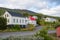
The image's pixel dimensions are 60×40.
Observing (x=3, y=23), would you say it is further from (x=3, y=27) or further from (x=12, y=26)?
(x=12, y=26)

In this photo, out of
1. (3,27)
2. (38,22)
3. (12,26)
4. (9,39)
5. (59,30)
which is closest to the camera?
(9,39)

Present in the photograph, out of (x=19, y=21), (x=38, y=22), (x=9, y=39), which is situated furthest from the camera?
(x=38, y=22)

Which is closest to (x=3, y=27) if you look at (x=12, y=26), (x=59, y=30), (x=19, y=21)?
(x=12, y=26)

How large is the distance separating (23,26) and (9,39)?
156ft

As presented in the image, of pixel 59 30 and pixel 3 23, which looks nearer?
pixel 59 30

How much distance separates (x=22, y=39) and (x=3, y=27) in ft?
117

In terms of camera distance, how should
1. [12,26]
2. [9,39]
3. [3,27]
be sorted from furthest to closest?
[12,26] → [3,27] → [9,39]

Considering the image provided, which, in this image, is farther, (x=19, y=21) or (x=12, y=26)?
(x=19, y=21)

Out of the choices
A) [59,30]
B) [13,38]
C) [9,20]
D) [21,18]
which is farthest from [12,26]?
[13,38]

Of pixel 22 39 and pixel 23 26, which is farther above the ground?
pixel 22 39

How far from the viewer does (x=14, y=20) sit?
2322 inches

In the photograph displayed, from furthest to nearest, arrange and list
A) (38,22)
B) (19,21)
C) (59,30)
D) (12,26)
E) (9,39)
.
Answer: (38,22), (19,21), (12,26), (59,30), (9,39)

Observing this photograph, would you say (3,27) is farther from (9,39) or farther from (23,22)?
(9,39)

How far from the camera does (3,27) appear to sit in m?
50.1
